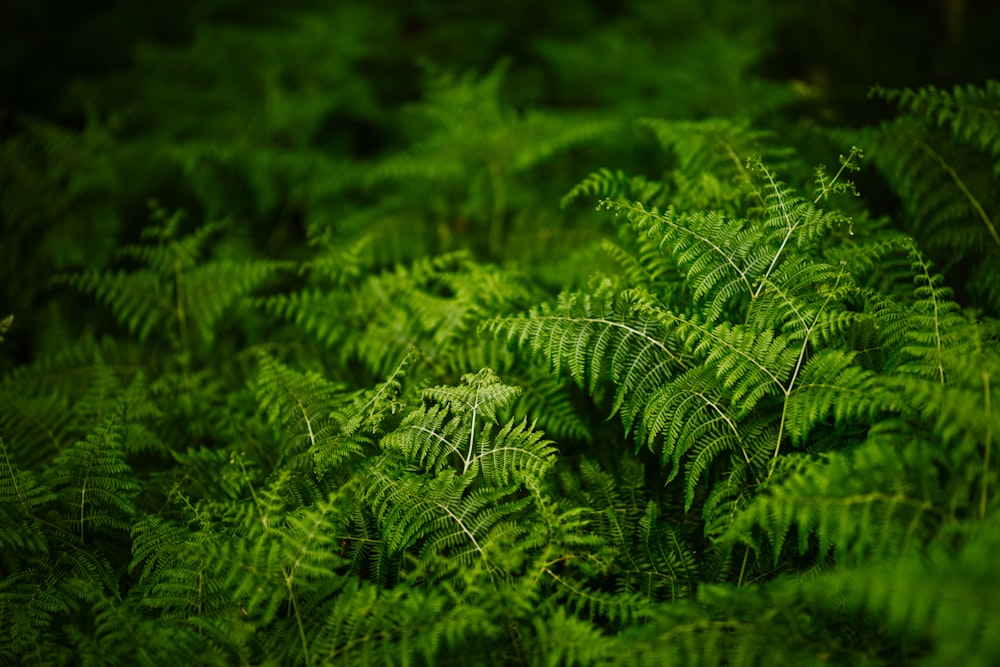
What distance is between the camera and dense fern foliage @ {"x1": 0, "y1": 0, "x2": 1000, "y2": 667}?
1902 mm

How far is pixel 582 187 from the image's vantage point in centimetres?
294

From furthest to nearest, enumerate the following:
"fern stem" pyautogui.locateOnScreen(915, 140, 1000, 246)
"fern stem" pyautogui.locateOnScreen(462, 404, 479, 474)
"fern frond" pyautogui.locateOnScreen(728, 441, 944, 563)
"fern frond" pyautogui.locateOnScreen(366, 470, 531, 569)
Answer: "fern stem" pyautogui.locateOnScreen(915, 140, 1000, 246), "fern stem" pyautogui.locateOnScreen(462, 404, 479, 474), "fern frond" pyautogui.locateOnScreen(366, 470, 531, 569), "fern frond" pyautogui.locateOnScreen(728, 441, 944, 563)

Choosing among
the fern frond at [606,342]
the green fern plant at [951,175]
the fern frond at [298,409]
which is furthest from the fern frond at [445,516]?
the green fern plant at [951,175]

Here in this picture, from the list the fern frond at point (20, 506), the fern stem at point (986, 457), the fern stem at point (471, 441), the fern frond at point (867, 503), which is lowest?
the fern frond at point (20, 506)

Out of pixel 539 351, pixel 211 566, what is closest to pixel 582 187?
pixel 539 351

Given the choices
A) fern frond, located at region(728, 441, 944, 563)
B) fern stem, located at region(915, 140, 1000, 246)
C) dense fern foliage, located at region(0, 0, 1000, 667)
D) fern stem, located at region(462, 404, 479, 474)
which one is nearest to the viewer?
fern frond, located at region(728, 441, 944, 563)

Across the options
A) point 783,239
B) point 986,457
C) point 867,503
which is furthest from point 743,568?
point 783,239

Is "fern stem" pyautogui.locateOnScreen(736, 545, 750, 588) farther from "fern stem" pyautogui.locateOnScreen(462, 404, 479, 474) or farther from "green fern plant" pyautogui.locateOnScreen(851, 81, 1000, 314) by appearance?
"green fern plant" pyautogui.locateOnScreen(851, 81, 1000, 314)

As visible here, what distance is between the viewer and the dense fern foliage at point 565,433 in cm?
190

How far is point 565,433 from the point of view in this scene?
2.84 meters

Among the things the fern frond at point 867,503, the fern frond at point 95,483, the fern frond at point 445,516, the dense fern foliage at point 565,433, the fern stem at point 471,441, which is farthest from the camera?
the fern frond at point 95,483

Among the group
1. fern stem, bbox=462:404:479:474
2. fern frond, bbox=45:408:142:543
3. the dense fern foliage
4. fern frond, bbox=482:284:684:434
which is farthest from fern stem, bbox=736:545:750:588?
fern frond, bbox=45:408:142:543

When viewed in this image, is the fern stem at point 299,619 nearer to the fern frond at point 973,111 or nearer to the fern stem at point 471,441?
the fern stem at point 471,441

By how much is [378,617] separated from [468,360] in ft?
4.39
